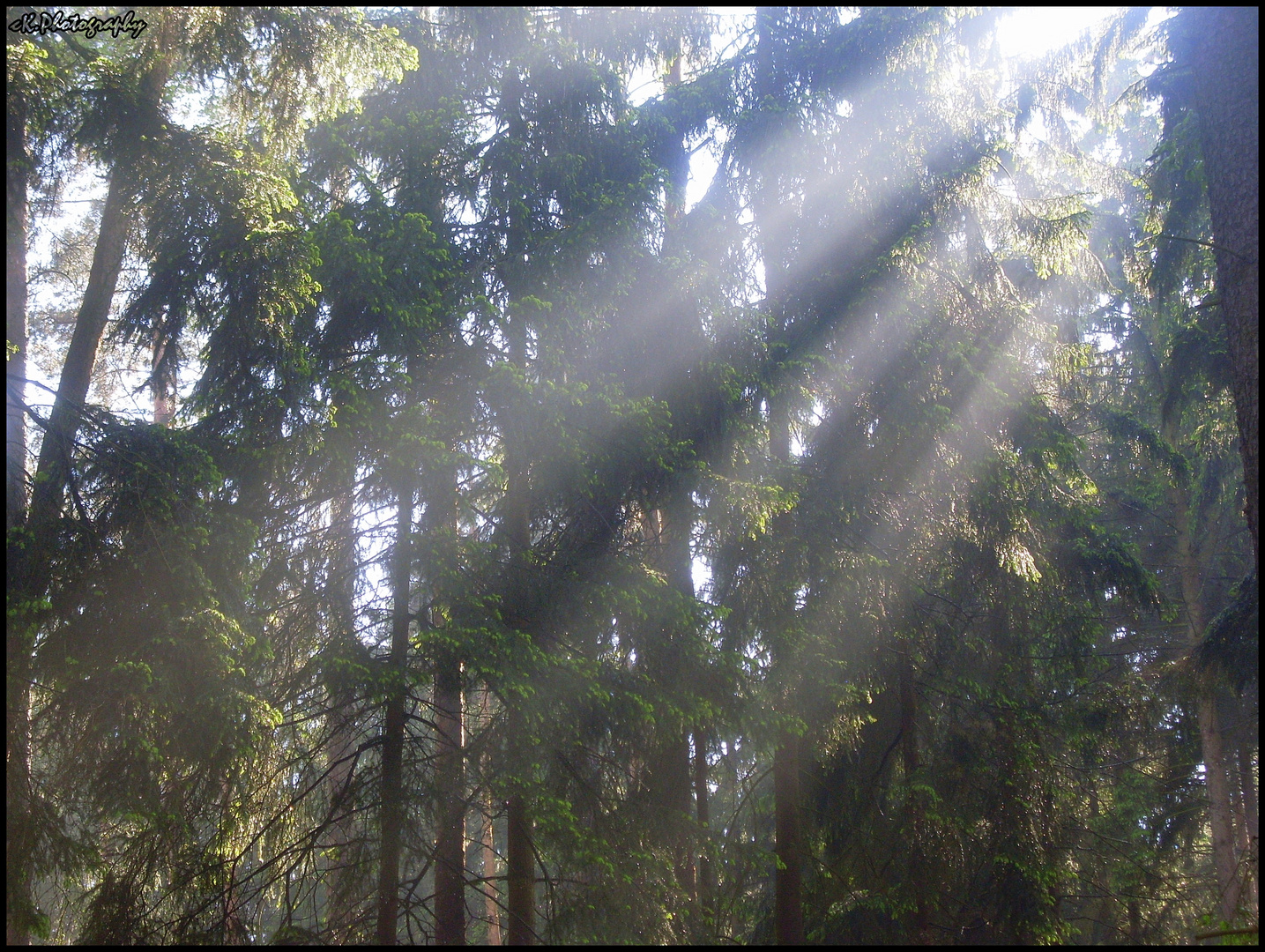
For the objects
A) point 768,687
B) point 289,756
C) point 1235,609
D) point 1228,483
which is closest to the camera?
point 289,756

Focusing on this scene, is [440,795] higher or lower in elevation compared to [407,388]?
lower

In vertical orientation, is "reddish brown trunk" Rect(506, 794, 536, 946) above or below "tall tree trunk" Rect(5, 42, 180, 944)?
below

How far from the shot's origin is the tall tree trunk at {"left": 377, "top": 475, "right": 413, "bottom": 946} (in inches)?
259

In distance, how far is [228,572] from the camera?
6.44 metres

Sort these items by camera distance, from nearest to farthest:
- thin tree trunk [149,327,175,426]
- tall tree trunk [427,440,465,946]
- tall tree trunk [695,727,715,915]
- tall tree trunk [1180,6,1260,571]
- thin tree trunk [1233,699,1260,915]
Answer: tall tree trunk [1180,6,1260,571] → tall tree trunk [427,440,465,946] → thin tree trunk [149,327,175,426] → tall tree trunk [695,727,715,915] → thin tree trunk [1233,699,1260,915]

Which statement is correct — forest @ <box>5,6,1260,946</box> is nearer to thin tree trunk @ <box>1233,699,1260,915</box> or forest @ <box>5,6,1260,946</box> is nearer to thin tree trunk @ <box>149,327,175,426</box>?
thin tree trunk @ <box>149,327,175,426</box>

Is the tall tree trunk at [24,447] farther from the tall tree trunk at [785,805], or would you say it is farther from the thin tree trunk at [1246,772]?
the thin tree trunk at [1246,772]

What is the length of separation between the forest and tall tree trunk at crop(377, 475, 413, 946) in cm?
4

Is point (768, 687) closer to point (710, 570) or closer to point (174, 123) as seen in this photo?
point (710, 570)

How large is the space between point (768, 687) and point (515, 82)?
7.19 metres

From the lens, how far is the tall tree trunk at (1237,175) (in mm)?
5352

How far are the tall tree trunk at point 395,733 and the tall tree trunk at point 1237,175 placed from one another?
591 centimetres

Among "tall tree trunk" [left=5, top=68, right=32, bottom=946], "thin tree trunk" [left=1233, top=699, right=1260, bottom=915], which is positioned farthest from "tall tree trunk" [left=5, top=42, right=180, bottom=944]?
"thin tree trunk" [left=1233, top=699, right=1260, bottom=915]

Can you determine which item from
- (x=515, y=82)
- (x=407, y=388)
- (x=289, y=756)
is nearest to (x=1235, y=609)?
(x=407, y=388)
